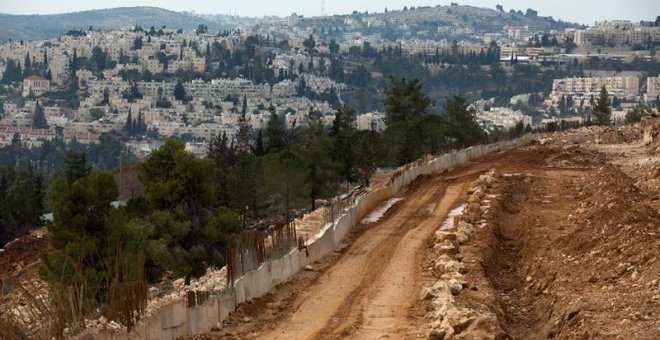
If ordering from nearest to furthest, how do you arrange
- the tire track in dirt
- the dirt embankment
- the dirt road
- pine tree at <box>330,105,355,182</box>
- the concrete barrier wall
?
the concrete barrier wall
the dirt embankment
the dirt road
the tire track in dirt
pine tree at <box>330,105,355,182</box>

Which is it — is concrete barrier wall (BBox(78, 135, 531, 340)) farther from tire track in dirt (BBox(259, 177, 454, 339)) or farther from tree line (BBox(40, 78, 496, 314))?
tree line (BBox(40, 78, 496, 314))

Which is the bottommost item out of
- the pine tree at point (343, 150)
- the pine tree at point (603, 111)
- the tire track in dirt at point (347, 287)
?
the pine tree at point (603, 111)

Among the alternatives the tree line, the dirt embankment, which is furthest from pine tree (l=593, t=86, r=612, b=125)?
the dirt embankment

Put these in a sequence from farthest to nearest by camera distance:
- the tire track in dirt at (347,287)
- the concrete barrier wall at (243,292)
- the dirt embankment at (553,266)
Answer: the tire track in dirt at (347,287)
the dirt embankment at (553,266)
the concrete barrier wall at (243,292)

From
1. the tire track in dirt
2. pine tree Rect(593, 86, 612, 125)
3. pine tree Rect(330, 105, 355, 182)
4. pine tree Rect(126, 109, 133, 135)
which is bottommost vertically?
pine tree Rect(126, 109, 133, 135)

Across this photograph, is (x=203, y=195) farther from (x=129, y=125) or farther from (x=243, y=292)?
(x=129, y=125)

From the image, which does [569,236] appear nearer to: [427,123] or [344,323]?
[344,323]

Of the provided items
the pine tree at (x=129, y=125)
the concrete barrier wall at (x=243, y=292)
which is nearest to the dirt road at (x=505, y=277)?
the concrete barrier wall at (x=243, y=292)

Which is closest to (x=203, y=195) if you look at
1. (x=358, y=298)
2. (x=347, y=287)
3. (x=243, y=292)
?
(x=347, y=287)

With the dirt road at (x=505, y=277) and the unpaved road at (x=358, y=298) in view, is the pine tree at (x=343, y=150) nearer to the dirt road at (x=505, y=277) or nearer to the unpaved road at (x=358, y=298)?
the dirt road at (x=505, y=277)

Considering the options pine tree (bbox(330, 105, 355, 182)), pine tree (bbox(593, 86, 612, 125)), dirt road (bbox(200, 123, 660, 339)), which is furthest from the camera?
pine tree (bbox(593, 86, 612, 125))

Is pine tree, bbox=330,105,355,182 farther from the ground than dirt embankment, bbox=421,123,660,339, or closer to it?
Result: closer to it

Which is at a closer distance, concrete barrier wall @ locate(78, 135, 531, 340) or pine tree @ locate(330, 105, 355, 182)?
concrete barrier wall @ locate(78, 135, 531, 340)

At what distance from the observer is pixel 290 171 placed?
134ft
